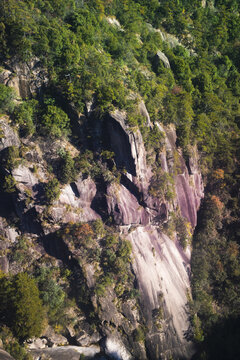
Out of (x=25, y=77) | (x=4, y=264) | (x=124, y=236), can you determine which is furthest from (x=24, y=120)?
(x=124, y=236)

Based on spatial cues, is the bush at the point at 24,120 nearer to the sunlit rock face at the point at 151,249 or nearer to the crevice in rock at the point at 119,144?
Result: the crevice in rock at the point at 119,144

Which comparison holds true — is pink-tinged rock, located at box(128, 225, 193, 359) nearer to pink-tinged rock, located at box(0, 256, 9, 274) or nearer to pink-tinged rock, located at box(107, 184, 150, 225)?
pink-tinged rock, located at box(107, 184, 150, 225)

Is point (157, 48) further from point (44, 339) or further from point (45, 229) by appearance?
point (44, 339)

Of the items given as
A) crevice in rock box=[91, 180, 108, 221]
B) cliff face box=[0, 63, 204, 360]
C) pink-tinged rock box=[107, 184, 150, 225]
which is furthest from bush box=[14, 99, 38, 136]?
pink-tinged rock box=[107, 184, 150, 225]

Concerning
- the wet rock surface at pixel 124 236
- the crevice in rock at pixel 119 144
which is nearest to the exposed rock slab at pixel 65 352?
the wet rock surface at pixel 124 236

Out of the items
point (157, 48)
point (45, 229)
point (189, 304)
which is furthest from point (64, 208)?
point (157, 48)

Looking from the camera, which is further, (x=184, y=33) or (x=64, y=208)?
(x=184, y=33)
